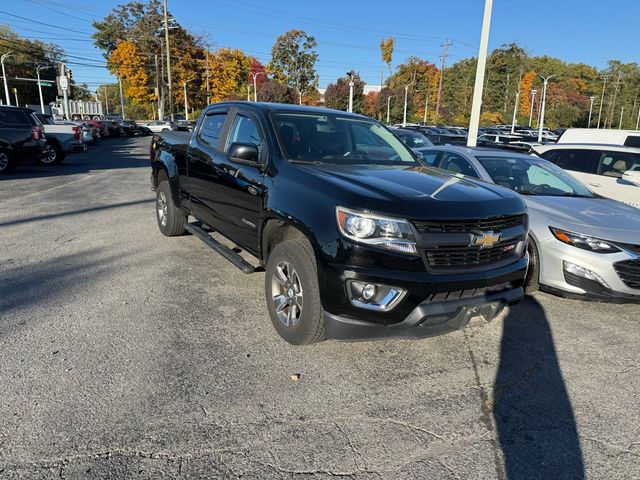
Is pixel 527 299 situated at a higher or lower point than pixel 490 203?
lower

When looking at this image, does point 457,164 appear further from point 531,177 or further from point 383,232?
point 383,232

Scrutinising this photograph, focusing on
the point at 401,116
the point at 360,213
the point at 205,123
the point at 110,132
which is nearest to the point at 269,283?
the point at 360,213

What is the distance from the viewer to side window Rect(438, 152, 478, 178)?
6180mm

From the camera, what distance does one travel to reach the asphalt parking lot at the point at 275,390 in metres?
2.49

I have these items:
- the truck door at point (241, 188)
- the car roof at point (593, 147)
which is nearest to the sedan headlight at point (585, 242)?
the truck door at point (241, 188)

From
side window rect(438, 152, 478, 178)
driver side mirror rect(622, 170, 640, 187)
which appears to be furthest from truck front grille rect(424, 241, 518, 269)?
driver side mirror rect(622, 170, 640, 187)

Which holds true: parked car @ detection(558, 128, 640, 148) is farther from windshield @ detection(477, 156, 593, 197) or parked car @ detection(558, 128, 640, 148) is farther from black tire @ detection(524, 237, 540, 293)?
black tire @ detection(524, 237, 540, 293)

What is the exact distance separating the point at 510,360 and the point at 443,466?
148cm

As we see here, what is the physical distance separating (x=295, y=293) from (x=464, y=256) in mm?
1245

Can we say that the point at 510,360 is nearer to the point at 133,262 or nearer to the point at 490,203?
the point at 490,203

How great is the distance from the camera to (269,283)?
386 cm

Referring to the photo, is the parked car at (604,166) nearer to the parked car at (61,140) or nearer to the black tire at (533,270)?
the black tire at (533,270)

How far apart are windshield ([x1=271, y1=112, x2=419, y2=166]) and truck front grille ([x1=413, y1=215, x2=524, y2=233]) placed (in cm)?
130

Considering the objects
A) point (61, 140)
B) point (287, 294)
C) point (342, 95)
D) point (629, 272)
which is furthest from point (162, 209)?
point (342, 95)
